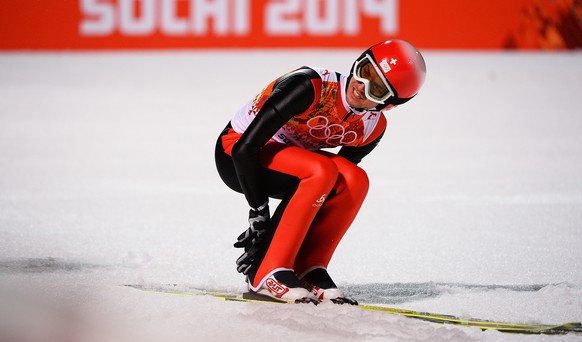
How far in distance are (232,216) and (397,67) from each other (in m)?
2.60

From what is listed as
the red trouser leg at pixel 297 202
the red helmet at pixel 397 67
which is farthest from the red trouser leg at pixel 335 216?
the red helmet at pixel 397 67

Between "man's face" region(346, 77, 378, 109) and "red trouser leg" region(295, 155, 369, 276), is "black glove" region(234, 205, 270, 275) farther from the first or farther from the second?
"man's face" region(346, 77, 378, 109)

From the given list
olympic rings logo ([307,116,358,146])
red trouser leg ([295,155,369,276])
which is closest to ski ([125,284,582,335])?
red trouser leg ([295,155,369,276])

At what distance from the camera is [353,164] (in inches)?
167

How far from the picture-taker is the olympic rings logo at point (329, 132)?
4.18m

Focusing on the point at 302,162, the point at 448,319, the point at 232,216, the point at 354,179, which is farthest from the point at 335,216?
the point at 232,216

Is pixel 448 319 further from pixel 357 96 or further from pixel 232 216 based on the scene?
pixel 232 216

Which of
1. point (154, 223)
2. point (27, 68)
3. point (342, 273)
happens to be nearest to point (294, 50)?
point (27, 68)

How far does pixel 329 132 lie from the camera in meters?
4.23

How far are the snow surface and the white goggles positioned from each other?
0.88 metres

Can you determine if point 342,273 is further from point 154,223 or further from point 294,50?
point 294,50

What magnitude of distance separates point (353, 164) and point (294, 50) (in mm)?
11779

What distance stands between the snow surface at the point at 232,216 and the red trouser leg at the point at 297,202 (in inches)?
11.2

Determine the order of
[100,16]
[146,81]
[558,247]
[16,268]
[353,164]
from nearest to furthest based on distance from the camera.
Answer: [353,164] < [16,268] < [558,247] < [146,81] < [100,16]
